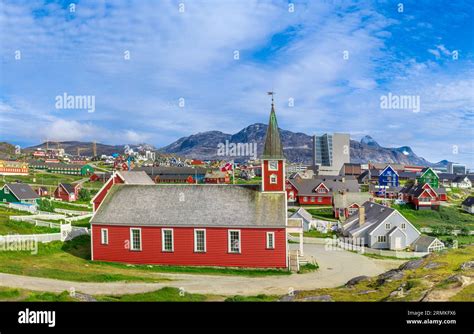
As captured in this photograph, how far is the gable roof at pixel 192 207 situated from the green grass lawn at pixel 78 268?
144 inches

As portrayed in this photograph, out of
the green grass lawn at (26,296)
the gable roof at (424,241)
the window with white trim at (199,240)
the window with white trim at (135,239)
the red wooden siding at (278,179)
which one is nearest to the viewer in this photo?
the green grass lawn at (26,296)

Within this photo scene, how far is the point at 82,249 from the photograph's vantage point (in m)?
37.2

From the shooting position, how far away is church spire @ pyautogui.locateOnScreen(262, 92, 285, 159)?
35.7 m

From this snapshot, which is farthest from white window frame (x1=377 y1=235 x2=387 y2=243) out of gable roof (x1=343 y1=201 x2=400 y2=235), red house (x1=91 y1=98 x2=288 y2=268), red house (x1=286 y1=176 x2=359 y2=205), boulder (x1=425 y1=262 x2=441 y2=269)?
red house (x1=286 y1=176 x2=359 y2=205)

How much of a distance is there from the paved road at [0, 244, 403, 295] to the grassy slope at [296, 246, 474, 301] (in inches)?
189

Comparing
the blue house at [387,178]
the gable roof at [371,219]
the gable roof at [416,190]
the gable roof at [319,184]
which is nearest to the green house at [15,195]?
the gable roof at [371,219]

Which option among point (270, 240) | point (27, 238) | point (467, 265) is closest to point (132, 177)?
point (27, 238)

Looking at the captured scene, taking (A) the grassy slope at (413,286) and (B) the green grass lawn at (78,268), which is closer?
(A) the grassy slope at (413,286)

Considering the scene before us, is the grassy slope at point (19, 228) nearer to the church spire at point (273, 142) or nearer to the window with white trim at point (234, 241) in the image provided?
the window with white trim at point (234, 241)

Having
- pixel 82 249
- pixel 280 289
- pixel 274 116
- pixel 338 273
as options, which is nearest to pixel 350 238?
pixel 338 273

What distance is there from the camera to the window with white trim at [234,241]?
106ft

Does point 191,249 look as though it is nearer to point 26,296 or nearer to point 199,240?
point 199,240

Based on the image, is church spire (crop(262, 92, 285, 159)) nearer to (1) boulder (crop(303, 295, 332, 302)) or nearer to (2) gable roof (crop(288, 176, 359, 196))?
(1) boulder (crop(303, 295, 332, 302))
